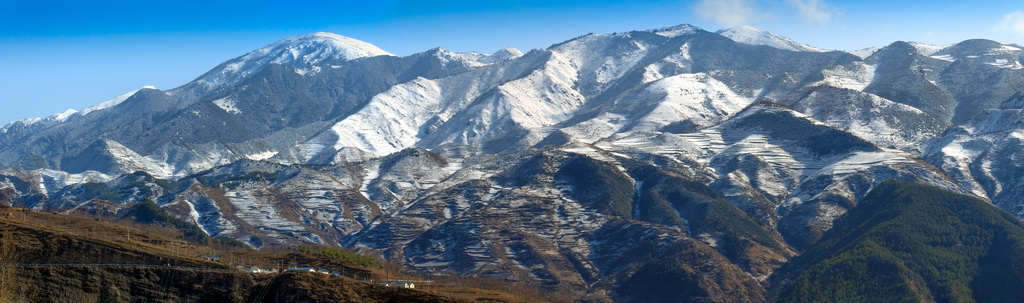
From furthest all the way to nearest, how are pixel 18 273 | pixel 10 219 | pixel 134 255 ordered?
pixel 10 219
pixel 134 255
pixel 18 273

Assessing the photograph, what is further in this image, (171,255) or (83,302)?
(171,255)

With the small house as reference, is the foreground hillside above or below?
above

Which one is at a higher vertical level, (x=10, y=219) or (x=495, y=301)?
(x=10, y=219)

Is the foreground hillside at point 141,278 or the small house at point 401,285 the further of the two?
the small house at point 401,285

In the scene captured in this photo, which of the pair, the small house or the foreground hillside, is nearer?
the foreground hillside

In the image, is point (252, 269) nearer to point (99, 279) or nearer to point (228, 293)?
point (228, 293)

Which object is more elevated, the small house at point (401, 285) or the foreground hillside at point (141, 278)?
the foreground hillside at point (141, 278)

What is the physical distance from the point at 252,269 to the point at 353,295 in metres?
19.1

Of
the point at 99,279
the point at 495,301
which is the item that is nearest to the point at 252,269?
the point at 99,279

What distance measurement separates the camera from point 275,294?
176 meters

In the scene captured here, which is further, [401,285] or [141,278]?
[401,285]

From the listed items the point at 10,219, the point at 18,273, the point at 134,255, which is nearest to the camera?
the point at 18,273

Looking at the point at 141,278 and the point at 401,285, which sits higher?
the point at 141,278

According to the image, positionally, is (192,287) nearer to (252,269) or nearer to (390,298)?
(252,269)
